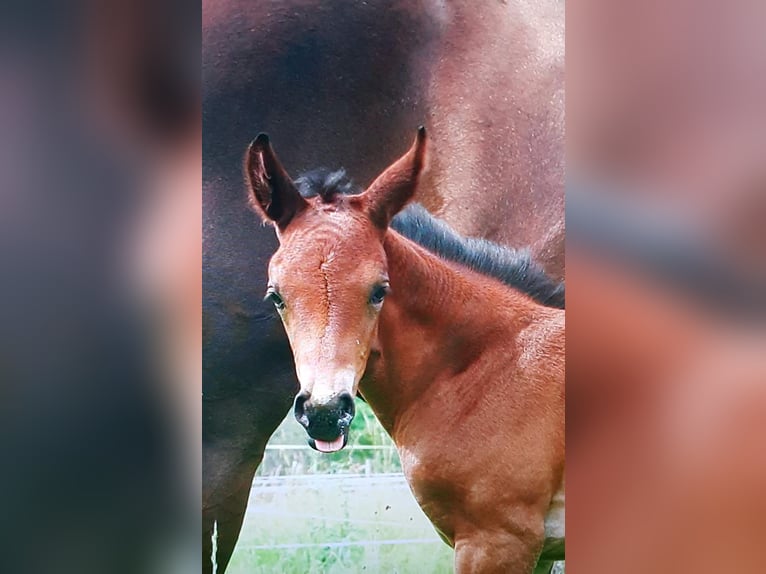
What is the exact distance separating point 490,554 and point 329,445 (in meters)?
0.45

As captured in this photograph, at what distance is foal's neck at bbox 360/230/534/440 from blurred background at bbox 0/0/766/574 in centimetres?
14

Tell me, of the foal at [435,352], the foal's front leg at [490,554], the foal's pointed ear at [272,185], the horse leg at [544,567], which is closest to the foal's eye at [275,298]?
the foal at [435,352]

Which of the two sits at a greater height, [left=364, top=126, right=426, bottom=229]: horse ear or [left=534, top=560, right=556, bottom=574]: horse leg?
[left=364, top=126, right=426, bottom=229]: horse ear

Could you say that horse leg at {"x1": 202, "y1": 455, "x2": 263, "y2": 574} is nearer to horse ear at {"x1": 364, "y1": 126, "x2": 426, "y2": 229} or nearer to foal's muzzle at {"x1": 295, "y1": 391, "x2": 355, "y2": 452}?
foal's muzzle at {"x1": 295, "y1": 391, "x2": 355, "y2": 452}

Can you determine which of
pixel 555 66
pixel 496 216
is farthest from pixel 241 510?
pixel 555 66

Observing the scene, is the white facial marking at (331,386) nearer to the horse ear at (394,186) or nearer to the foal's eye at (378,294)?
the foal's eye at (378,294)

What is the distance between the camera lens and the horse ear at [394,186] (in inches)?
57.6

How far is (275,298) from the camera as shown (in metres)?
1.42

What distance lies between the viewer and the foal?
4.61ft
